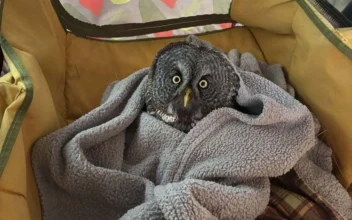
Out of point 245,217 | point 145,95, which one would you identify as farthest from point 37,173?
point 245,217

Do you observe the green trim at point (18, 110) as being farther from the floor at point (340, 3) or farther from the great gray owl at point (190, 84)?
the floor at point (340, 3)

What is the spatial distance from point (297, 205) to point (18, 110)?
47 centimetres

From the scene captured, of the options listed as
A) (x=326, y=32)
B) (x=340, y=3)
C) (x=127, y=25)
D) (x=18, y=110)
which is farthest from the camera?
(x=340, y=3)

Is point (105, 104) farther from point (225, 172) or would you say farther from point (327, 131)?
point (327, 131)

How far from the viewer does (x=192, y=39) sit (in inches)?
35.6

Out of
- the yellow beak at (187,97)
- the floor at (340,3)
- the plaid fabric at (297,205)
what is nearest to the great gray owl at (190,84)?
the yellow beak at (187,97)

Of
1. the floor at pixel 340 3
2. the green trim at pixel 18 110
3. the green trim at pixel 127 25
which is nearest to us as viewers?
the green trim at pixel 18 110

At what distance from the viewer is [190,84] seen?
815 millimetres

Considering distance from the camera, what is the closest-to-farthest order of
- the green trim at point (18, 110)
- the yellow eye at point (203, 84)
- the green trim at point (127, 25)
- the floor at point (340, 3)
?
the green trim at point (18, 110), the yellow eye at point (203, 84), the green trim at point (127, 25), the floor at point (340, 3)

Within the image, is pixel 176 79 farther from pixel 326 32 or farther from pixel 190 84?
pixel 326 32

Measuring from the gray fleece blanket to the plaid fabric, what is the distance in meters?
0.01

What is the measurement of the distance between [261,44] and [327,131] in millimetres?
276

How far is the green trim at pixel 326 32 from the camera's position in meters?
0.86

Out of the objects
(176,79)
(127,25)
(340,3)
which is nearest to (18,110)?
(176,79)
